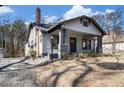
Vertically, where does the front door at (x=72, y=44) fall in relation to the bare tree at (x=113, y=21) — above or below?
below

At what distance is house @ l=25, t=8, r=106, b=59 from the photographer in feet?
60.1

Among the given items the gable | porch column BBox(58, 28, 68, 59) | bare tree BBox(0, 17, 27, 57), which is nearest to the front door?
the gable

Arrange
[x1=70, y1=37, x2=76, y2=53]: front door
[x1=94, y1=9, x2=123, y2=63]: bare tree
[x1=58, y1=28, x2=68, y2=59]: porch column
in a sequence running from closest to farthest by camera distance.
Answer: [x1=58, y1=28, x2=68, y2=59]: porch column < [x1=70, y1=37, x2=76, y2=53]: front door < [x1=94, y1=9, x2=123, y2=63]: bare tree

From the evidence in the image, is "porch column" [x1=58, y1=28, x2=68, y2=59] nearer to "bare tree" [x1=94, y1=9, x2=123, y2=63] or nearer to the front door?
the front door

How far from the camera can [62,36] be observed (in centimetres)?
1808

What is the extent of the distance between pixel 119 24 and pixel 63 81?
32631 millimetres

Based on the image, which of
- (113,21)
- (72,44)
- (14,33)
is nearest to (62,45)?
(72,44)

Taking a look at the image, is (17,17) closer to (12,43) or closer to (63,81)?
(12,43)

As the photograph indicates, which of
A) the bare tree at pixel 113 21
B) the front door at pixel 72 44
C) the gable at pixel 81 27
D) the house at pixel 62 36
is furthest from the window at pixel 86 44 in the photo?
the bare tree at pixel 113 21

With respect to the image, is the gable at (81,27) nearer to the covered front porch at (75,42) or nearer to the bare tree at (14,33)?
the covered front porch at (75,42)

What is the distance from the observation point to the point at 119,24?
3838 centimetres

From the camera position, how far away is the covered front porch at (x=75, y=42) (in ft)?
59.8
